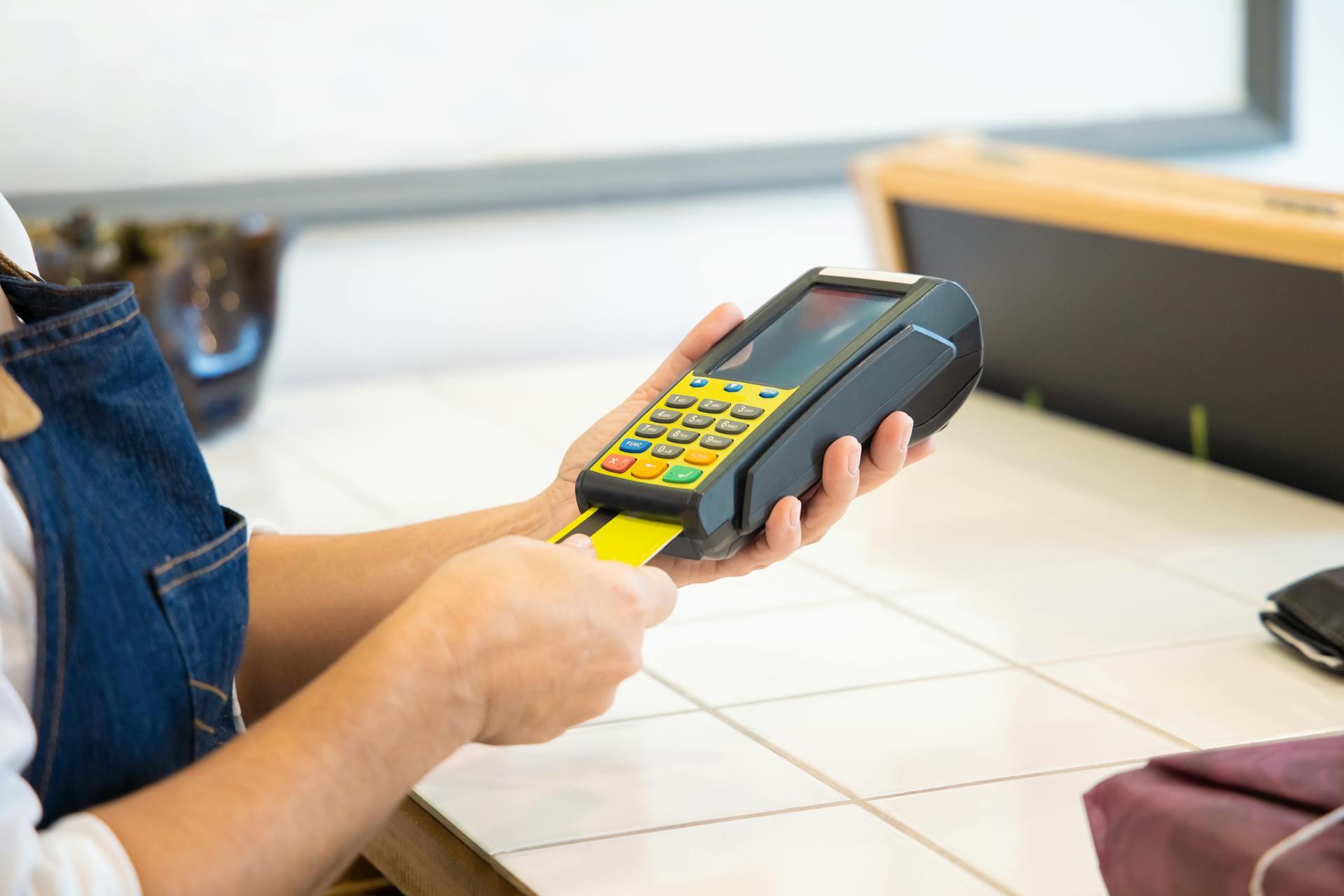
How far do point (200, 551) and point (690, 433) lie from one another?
0.81ft

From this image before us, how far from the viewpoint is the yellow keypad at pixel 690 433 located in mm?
734

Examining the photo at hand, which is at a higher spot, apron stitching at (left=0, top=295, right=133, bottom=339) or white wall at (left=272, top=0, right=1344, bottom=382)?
apron stitching at (left=0, top=295, right=133, bottom=339)

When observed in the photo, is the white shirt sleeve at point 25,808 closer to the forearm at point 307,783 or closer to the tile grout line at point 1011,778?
the forearm at point 307,783

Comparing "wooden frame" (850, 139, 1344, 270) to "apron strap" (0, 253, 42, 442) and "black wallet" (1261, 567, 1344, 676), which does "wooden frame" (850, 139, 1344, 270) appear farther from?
"apron strap" (0, 253, 42, 442)

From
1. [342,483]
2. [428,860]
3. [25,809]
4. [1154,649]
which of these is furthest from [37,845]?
[342,483]

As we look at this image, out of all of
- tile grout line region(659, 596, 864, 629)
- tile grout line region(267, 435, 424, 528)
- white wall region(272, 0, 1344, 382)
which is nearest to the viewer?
tile grout line region(659, 596, 864, 629)

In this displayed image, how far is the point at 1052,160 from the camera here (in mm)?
1547

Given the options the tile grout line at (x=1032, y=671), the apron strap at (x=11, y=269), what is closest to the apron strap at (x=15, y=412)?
the apron strap at (x=11, y=269)

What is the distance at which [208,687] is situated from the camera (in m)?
0.65

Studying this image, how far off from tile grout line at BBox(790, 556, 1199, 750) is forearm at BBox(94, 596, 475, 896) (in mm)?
395

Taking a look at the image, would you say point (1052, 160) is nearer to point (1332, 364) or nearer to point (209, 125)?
point (1332, 364)

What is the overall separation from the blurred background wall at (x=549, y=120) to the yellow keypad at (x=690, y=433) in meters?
1.08

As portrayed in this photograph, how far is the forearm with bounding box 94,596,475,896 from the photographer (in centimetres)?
55

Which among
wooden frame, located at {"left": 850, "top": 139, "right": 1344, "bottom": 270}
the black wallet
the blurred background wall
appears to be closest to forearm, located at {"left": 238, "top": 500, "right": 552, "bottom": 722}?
the black wallet
